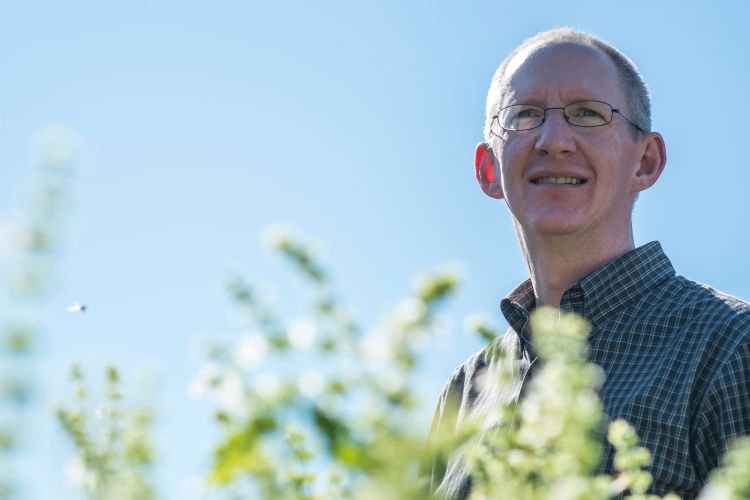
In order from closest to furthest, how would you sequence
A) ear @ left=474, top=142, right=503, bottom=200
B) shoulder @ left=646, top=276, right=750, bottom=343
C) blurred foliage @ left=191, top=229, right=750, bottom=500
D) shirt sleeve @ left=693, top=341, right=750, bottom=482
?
1. blurred foliage @ left=191, top=229, right=750, bottom=500
2. shirt sleeve @ left=693, top=341, right=750, bottom=482
3. shoulder @ left=646, top=276, right=750, bottom=343
4. ear @ left=474, top=142, right=503, bottom=200

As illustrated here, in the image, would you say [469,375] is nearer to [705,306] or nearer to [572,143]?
[572,143]

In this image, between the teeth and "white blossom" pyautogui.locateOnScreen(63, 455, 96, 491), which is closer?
"white blossom" pyautogui.locateOnScreen(63, 455, 96, 491)

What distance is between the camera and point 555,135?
453 cm

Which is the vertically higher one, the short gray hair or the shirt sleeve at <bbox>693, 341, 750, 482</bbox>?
the short gray hair

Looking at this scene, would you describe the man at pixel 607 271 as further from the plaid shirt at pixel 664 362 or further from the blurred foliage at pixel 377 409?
the blurred foliage at pixel 377 409

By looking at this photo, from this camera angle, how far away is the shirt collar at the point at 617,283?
13.8ft

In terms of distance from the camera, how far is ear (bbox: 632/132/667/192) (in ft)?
16.0

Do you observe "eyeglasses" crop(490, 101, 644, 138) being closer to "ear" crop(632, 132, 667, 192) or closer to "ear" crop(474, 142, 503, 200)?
"ear" crop(632, 132, 667, 192)

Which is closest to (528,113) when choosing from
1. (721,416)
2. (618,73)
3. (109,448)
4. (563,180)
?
(563,180)

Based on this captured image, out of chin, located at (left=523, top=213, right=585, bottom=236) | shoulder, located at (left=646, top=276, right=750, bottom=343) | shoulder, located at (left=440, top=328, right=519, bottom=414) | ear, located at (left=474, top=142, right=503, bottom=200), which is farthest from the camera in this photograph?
ear, located at (left=474, top=142, right=503, bottom=200)

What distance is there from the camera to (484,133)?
549cm

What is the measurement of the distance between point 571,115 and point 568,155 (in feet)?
0.70

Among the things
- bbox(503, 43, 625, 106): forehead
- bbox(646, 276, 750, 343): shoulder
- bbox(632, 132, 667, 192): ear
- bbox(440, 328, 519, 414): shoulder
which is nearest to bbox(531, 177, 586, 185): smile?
bbox(503, 43, 625, 106): forehead

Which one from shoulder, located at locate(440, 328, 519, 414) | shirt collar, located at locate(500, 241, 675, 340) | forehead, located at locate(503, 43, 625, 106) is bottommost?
shoulder, located at locate(440, 328, 519, 414)
